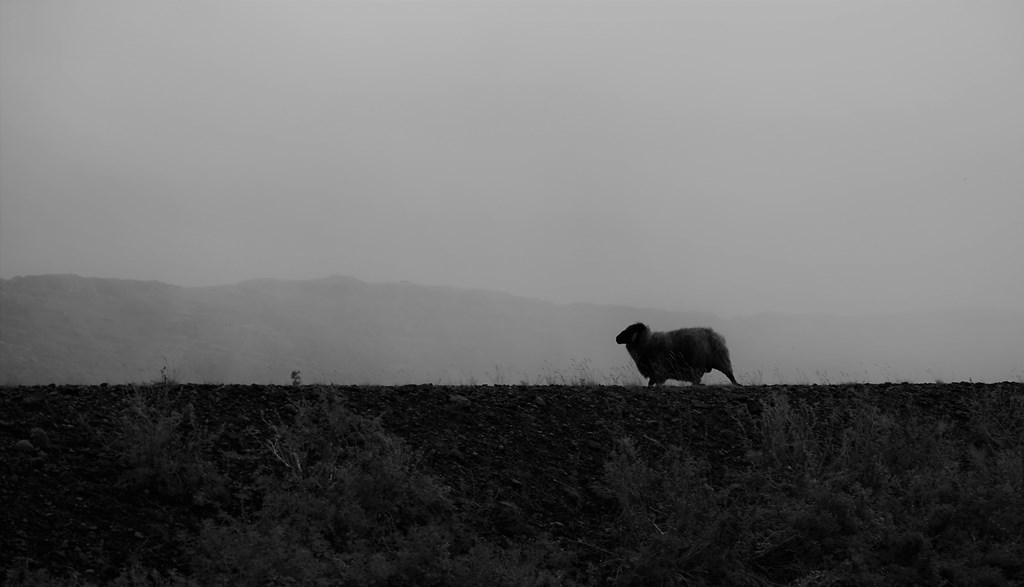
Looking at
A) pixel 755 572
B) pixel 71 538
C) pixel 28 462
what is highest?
pixel 28 462

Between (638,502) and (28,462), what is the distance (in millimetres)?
5657

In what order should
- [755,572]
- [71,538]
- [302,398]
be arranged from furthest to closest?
[302,398] < [755,572] < [71,538]

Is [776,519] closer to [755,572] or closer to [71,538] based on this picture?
[755,572]

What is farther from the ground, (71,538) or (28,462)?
(28,462)

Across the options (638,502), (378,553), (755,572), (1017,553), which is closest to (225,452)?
(378,553)

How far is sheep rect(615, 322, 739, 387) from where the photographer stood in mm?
15492

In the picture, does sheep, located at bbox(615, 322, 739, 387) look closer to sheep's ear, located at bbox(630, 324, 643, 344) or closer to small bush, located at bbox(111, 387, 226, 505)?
sheep's ear, located at bbox(630, 324, 643, 344)

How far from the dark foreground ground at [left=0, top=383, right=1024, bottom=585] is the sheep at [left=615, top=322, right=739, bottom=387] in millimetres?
5149

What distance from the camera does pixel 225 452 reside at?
7.77 metres

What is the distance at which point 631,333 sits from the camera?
16734 millimetres

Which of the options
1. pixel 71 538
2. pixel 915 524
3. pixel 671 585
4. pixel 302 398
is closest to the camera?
pixel 71 538

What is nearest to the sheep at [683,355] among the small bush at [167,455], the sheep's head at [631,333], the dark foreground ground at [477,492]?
the sheep's head at [631,333]

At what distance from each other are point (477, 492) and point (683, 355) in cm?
856

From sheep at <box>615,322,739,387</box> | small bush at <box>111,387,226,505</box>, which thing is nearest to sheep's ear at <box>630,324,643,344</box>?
sheep at <box>615,322,739,387</box>
